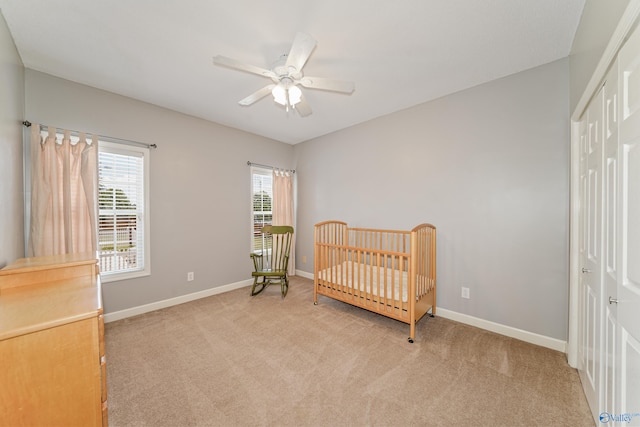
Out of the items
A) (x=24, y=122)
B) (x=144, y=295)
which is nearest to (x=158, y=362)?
(x=144, y=295)

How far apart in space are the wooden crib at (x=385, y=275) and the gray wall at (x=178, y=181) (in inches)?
58.0

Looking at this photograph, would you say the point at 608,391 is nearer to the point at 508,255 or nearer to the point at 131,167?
the point at 508,255

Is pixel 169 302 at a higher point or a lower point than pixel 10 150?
lower

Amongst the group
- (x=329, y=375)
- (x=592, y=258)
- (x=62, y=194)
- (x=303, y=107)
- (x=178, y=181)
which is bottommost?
(x=329, y=375)

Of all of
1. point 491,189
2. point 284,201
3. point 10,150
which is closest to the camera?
point 10,150

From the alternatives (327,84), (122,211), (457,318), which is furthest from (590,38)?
(122,211)

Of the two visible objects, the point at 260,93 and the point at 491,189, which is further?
the point at 491,189

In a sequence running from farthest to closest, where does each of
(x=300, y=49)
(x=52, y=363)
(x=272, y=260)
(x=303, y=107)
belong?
(x=272, y=260) < (x=303, y=107) < (x=300, y=49) < (x=52, y=363)

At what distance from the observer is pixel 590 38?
1.35 meters

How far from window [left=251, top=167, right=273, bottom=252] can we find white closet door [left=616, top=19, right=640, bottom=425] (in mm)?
3686

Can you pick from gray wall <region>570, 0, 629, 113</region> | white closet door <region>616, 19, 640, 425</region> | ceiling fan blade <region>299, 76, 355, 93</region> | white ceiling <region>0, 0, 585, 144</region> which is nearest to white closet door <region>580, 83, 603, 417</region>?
gray wall <region>570, 0, 629, 113</region>

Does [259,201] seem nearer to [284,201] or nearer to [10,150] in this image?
[284,201]

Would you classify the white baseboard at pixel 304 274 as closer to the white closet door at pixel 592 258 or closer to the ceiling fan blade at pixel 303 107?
the ceiling fan blade at pixel 303 107

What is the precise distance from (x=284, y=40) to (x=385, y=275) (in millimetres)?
2145
